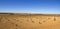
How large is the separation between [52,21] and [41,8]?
185 millimetres

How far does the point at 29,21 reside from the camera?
797 millimetres

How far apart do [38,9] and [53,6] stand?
0.58ft

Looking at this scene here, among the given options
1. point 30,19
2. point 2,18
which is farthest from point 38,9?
point 2,18

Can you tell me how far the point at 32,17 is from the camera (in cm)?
80

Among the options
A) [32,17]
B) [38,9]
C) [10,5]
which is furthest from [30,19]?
[10,5]

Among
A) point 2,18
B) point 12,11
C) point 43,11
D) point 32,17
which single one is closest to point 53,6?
point 43,11

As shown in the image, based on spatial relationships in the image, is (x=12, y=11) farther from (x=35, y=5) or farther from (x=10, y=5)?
(x=35, y=5)

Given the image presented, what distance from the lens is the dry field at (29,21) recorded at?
78cm

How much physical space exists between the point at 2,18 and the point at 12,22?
114 mm

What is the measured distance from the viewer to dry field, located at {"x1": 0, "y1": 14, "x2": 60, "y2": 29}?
779 mm

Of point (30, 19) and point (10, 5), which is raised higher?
point (10, 5)

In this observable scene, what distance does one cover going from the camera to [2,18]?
790mm

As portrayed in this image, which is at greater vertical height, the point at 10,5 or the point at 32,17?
the point at 10,5

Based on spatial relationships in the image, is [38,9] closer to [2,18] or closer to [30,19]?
[30,19]
